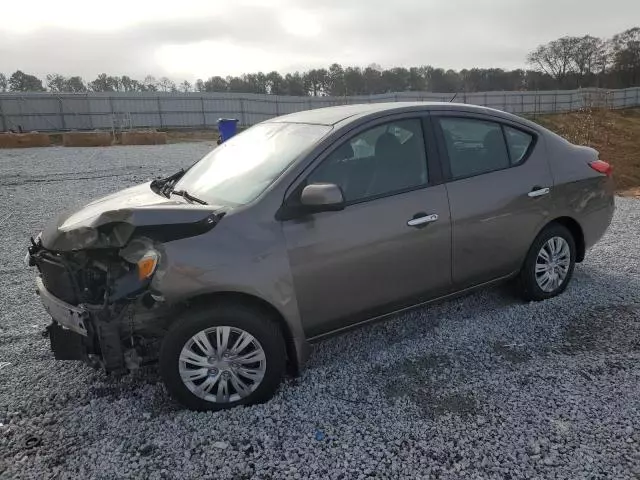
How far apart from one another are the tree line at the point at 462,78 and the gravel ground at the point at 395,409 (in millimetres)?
60989

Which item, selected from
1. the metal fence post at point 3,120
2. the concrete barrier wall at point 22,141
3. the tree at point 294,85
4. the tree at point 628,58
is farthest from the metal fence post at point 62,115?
the tree at point 628,58

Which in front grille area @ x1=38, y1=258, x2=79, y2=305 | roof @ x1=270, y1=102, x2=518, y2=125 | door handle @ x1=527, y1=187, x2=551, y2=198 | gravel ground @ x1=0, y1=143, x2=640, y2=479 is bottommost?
gravel ground @ x1=0, y1=143, x2=640, y2=479

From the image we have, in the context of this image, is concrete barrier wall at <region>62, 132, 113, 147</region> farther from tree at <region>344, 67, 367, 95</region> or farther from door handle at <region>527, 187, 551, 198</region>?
tree at <region>344, 67, 367, 95</region>

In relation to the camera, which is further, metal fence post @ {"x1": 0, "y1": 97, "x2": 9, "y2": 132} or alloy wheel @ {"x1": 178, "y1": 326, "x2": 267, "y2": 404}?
metal fence post @ {"x1": 0, "y1": 97, "x2": 9, "y2": 132}

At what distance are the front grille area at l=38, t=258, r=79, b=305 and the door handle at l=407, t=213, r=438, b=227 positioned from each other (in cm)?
212

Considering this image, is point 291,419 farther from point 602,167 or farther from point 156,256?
point 602,167

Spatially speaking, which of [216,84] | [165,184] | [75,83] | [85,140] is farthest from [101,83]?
[165,184]

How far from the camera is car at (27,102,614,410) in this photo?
275 centimetres

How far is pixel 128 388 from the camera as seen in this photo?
10.5 feet

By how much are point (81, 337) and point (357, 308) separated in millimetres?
1673

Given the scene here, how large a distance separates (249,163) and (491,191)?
5.89 ft

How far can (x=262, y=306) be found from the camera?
2.96 meters

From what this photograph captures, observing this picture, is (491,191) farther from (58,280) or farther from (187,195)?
(58,280)

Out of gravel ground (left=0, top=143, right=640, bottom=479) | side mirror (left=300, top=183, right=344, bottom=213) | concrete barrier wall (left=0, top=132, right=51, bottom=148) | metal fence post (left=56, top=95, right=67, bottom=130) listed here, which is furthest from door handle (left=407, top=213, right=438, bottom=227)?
metal fence post (left=56, top=95, right=67, bottom=130)
